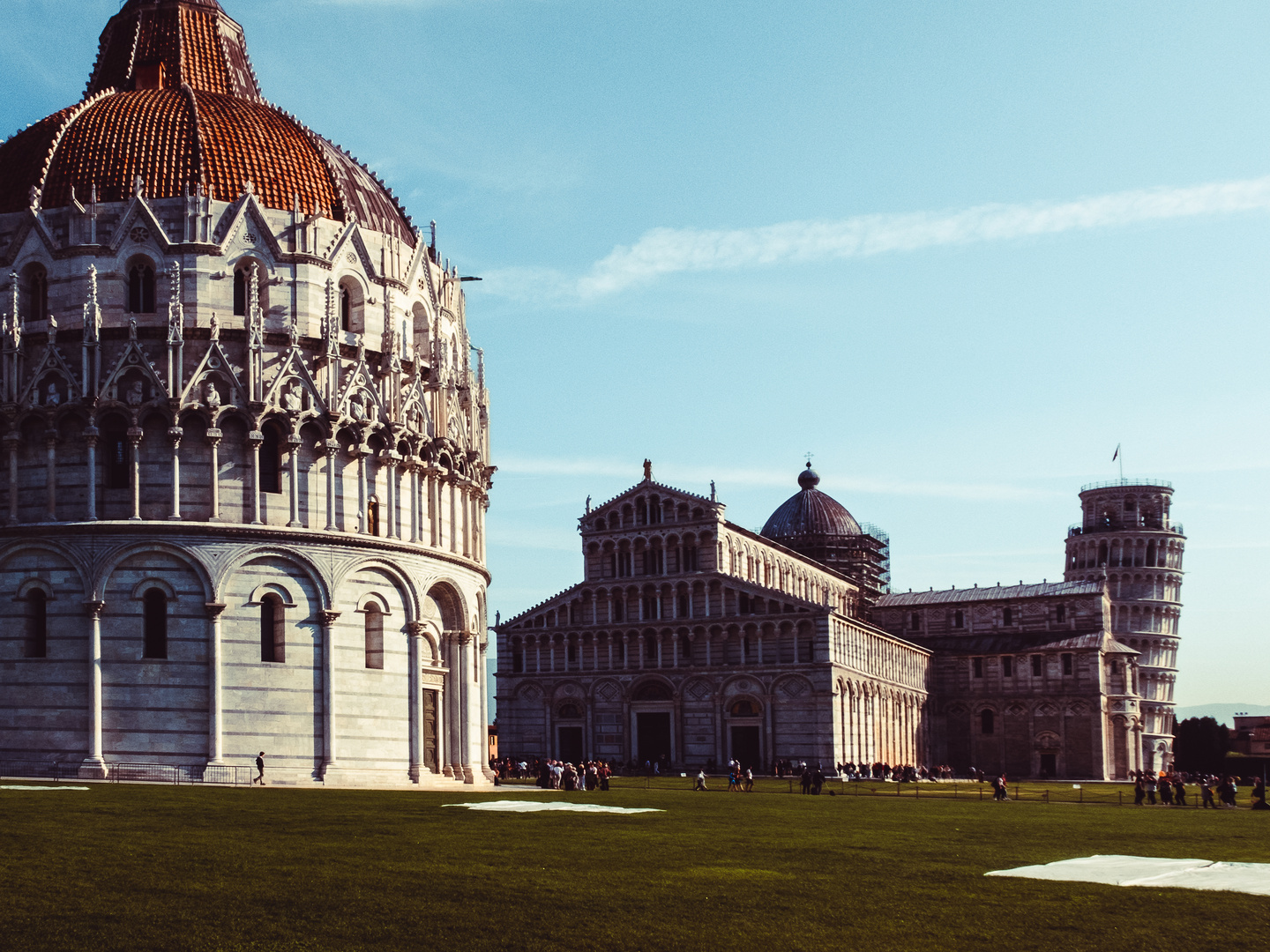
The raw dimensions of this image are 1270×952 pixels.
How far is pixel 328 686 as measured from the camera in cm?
4675

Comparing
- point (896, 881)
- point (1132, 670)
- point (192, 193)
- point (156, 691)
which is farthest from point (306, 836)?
point (1132, 670)

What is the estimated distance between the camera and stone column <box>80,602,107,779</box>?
144 ft

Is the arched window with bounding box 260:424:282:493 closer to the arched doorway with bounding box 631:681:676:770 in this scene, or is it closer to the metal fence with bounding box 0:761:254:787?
the metal fence with bounding box 0:761:254:787

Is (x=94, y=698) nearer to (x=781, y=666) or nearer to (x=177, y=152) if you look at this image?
(x=177, y=152)

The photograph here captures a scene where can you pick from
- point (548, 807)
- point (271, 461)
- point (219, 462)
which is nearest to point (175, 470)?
point (219, 462)

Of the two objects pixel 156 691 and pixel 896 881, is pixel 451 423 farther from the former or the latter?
pixel 896 881

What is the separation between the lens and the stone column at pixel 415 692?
49.5 metres

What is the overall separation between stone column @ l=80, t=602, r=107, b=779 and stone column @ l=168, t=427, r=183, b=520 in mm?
3529

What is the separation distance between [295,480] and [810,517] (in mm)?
89460

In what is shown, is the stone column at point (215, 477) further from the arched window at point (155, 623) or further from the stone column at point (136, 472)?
the arched window at point (155, 623)

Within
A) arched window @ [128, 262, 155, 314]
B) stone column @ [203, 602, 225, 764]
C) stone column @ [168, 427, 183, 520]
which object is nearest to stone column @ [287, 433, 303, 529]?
stone column @ [168, 427, 183, 520]

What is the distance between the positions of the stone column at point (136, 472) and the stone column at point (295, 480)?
4464 mm

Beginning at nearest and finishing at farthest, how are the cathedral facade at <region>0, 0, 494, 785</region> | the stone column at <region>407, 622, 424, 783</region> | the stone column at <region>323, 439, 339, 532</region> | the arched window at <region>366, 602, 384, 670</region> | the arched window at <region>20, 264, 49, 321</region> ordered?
the cathedral facade at <region>0, 0, 494, 785</region>
the stone column at <region>323, 439, 339, 532</region>
the arched window at <region>20, 264, 49, 321</region>
the arched window at <region>366, 602, 384, 670</region>
the stone column at <region>407, 622, 424, 783</region>

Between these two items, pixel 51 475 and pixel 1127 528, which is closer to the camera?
pixel 51 475
